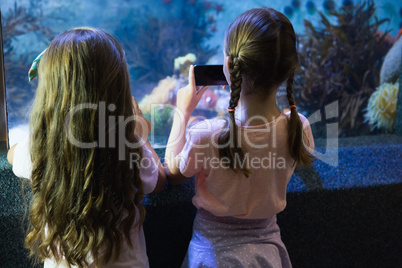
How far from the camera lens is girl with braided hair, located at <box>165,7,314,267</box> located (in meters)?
0.91

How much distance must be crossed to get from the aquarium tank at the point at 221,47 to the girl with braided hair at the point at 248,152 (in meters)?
0.73

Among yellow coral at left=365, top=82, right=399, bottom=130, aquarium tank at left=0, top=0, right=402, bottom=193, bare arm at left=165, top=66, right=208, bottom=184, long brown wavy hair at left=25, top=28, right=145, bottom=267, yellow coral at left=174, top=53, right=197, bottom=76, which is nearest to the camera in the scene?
long brown wavy hair at left=25, top=28, right=145, bottom=267

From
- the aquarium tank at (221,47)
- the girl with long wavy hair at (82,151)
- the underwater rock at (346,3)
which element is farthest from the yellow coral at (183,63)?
the girl with long wavy hair at (82,151)

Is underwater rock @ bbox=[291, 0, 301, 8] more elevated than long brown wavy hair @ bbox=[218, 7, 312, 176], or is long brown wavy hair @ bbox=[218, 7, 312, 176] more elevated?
underwater rock @ bbox=[291, 0, 301, 8]

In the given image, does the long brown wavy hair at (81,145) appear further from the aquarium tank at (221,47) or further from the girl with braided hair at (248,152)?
the aquarium tank at (221,47)

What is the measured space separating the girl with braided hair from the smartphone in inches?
8.7

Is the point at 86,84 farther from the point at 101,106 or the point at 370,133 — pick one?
the point at 370,133

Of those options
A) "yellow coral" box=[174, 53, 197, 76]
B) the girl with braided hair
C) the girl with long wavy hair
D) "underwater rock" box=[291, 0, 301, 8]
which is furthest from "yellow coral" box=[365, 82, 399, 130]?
the girl with long wavy hair

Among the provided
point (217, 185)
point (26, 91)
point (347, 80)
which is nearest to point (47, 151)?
point (217, 185)

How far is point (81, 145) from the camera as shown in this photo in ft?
2.85

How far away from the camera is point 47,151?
87cm

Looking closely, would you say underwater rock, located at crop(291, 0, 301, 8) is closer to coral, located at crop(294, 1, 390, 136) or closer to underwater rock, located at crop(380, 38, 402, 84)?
coral, located at crop(294, 1, 390, 136)

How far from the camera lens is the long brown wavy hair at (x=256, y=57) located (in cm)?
89

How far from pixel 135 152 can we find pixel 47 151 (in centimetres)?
21
